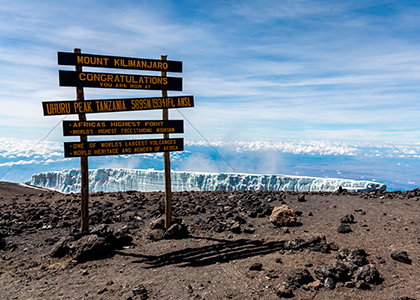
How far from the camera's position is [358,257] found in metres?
5.45

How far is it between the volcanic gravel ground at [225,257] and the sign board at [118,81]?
4.55 m

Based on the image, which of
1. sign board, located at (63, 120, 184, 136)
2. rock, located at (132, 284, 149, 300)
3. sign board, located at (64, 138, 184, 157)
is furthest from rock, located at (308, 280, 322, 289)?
sign board, located at (63, 120, 184, 136)

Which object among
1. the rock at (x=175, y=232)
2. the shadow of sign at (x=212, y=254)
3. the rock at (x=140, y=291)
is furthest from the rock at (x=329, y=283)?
the rock at (x=175, y=232)

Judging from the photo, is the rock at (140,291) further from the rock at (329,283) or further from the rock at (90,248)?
the rock at (329,283)

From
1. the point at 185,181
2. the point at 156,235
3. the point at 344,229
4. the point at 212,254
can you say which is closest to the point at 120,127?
A: the point at 156,235

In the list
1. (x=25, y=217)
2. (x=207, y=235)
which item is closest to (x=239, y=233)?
(x=207, y=235)

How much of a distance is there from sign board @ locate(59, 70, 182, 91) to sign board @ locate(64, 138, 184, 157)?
180 cm

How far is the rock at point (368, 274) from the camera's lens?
467 centimetres

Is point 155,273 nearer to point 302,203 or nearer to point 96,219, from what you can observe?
point 96,219

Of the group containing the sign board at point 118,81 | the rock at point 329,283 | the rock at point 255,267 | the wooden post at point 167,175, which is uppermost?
the sign board at point 118,81

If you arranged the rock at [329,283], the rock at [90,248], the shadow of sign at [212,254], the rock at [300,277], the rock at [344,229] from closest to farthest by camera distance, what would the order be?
1. the rock at [329,283]
2. the rock at [300,277]
3. the shadow of sign at [212,254]
4. the rock at [90,248]
5. the rock at [344,229]

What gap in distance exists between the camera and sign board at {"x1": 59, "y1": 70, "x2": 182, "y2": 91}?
719 centimetres

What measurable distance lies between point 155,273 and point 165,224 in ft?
10.0

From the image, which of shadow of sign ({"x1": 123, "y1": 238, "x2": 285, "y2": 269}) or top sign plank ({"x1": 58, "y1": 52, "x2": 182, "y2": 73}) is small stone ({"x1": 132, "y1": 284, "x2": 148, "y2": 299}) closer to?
shadow of sign ({"x1": 123, "y1": 238, "x2": 285, "y2": 269})
